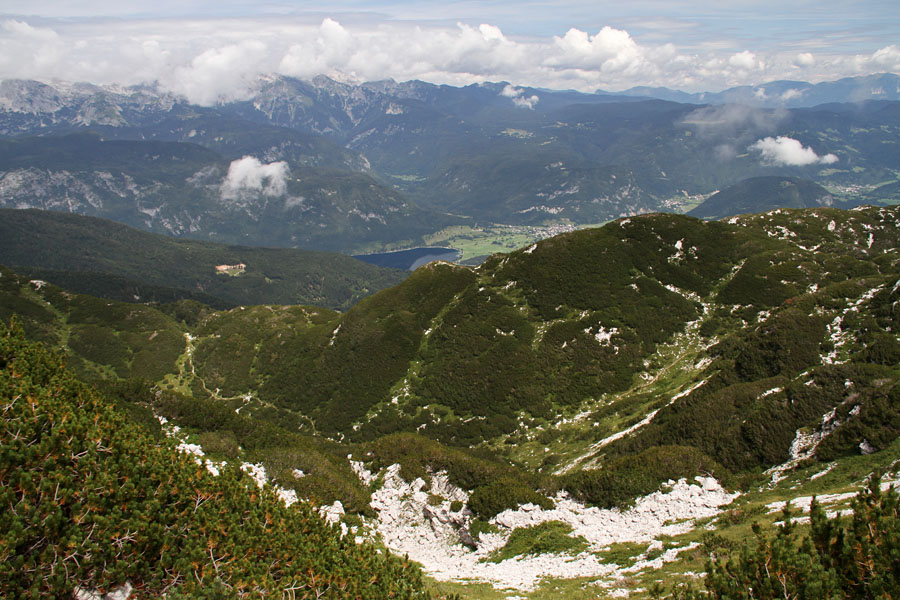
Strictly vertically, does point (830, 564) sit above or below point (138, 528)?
above

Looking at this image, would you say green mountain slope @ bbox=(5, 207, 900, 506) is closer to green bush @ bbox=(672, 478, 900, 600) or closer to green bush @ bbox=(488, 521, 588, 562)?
green bush @ bbox=(488, 521, 588, 562)

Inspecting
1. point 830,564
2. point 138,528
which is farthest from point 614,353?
point 138,528

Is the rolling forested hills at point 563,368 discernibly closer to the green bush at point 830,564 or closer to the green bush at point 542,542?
the green bush at point 542,542

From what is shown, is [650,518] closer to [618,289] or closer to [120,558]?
[120,558]

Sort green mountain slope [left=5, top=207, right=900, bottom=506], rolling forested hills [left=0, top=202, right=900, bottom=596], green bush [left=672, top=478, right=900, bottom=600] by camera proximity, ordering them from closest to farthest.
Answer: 1. green bush [left=672, top=478, right=900, bottom=600]
2. rolling forested hills [left=0, top=202, right=900, bottom=596]
3. green mountain slope [left=5, top=207, right=900, bottom=506]

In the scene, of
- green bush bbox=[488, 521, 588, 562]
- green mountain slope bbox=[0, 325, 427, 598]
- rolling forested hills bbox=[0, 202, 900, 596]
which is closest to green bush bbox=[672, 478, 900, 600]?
green mountain slope bbox=[0, 325, 427, 598]

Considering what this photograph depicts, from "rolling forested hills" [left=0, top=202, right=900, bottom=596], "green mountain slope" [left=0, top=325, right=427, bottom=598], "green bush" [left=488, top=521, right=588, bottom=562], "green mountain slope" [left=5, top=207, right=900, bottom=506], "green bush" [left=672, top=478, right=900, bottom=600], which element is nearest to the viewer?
"green bush" [left=672, top=478, right=900, bottom=600]

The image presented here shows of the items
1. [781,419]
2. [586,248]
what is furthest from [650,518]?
[586,248]

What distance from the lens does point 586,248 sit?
11469cm

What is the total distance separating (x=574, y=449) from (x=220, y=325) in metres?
134

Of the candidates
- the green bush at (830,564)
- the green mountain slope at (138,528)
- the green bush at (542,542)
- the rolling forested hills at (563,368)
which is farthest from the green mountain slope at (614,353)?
the green mountain slope at (138,528)

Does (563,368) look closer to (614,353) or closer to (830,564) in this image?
(614,353)

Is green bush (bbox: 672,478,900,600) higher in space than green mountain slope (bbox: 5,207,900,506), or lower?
higher

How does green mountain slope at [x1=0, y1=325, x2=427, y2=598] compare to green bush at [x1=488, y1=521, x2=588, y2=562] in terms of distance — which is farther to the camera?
→ green bush at [x1=488, y1=521, x2=588, y2=562]
